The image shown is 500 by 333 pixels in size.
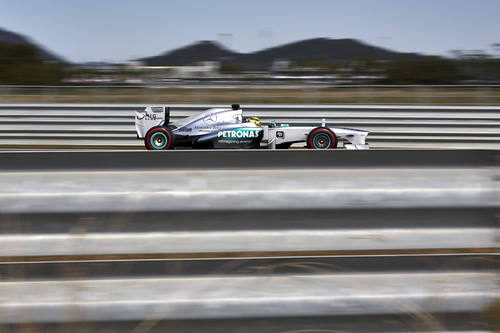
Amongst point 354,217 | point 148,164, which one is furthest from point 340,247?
point 148,164

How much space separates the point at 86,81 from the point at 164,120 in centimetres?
1240

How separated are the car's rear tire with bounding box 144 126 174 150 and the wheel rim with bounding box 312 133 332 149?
2.97 metres

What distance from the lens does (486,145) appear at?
1464cm

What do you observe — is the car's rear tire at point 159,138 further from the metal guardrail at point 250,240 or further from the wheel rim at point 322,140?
the metal guardrail at point 250,240

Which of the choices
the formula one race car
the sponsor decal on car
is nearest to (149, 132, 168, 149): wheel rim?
the formula one race car

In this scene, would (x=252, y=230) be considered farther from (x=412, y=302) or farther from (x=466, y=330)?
(x=466, y=330)

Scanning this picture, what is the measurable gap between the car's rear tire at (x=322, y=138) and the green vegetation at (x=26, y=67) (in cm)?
1759

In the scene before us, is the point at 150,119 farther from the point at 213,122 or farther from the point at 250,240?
the point at 250,240

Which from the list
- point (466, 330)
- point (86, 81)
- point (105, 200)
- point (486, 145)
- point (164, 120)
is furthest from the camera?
point (86, 81)

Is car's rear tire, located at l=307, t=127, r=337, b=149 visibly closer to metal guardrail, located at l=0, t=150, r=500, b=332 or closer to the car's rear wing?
the car's rear wing

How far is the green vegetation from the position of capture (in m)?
25.6

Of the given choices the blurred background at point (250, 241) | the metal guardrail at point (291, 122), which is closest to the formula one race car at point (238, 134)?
the metal guardrail at point (291, 122)

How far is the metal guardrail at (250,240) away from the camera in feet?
7.54

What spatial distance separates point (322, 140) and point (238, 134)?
165 cm
